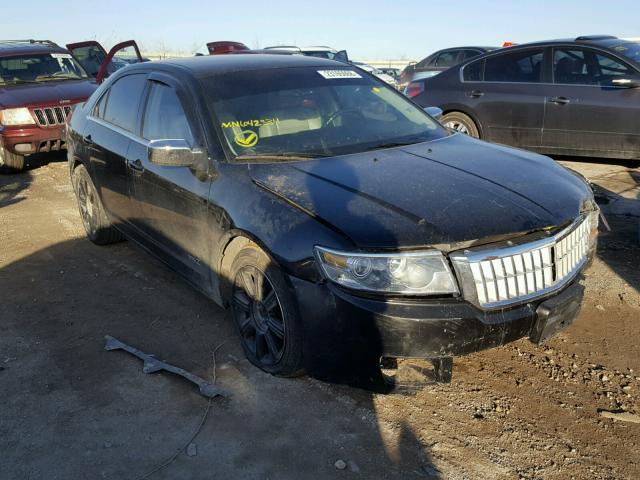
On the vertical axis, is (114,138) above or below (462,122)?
above

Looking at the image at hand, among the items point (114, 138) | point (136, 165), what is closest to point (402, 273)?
point (136, 165)

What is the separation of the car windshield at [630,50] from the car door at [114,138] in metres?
5.58

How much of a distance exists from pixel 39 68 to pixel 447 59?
1046 centimetres

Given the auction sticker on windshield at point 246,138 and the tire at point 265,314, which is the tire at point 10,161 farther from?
the tire at point 265,314

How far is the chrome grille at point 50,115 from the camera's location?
26.8ft

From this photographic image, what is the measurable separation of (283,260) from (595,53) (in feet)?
19.7

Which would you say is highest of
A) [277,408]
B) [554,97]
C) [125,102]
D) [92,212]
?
[125,102]

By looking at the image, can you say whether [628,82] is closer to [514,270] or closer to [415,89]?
[415,89]

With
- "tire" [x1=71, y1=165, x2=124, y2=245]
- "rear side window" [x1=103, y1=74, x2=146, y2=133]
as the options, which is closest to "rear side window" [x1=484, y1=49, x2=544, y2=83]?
"rear side window" [x1=103, y1=74, x2=146, y2=133]

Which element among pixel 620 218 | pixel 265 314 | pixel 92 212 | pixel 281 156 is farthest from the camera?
pixel 620 218

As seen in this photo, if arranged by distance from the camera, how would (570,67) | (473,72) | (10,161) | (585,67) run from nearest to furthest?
1. (585,67)
2. (570,67)
3. (473,72)
4. (10,161)

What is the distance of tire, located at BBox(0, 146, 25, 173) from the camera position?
8352mm

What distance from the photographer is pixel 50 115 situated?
8.27 meters

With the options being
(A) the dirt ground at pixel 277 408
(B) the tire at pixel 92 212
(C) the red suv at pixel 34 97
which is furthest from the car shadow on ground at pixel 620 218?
(C) the red suv at pixel 34 97
